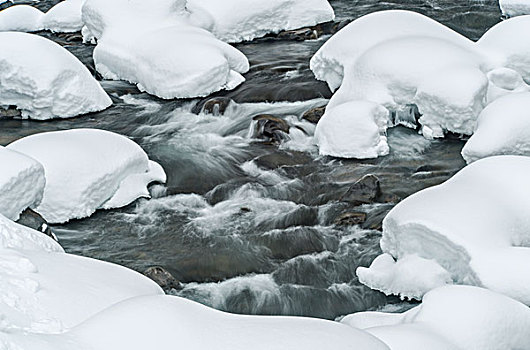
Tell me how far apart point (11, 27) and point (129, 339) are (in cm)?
1334

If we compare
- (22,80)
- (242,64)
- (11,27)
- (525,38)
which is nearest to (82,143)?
(22,80)

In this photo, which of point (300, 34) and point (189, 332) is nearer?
point (189, 332)

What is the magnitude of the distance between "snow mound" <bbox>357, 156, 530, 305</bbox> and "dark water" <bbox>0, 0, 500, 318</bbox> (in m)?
0.38

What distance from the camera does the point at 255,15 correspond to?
1388cm

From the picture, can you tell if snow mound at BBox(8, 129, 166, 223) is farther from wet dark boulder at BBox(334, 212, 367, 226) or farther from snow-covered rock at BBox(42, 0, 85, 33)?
snow-covered rock at BBox(42, 0, 85, 33)

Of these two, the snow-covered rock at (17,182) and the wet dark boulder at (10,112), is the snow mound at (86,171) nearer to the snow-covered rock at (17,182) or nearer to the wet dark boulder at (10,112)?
the snow-covered rock at (17,182)

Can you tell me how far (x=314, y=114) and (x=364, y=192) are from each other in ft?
7.83

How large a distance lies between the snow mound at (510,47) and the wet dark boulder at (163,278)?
5.71 m

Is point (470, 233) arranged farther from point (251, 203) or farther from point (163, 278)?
point (251, 203)

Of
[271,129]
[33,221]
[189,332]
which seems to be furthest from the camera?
[271,129]

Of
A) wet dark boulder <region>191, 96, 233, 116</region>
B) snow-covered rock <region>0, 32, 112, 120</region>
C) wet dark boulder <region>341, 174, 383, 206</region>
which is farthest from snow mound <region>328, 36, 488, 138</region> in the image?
snow-covered rock <region>0, 32, 112, 120</region>

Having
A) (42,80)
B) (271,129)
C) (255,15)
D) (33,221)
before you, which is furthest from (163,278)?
(255,15)

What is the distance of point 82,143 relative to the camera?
347 inches

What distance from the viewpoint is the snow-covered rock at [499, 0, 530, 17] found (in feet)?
45.5
